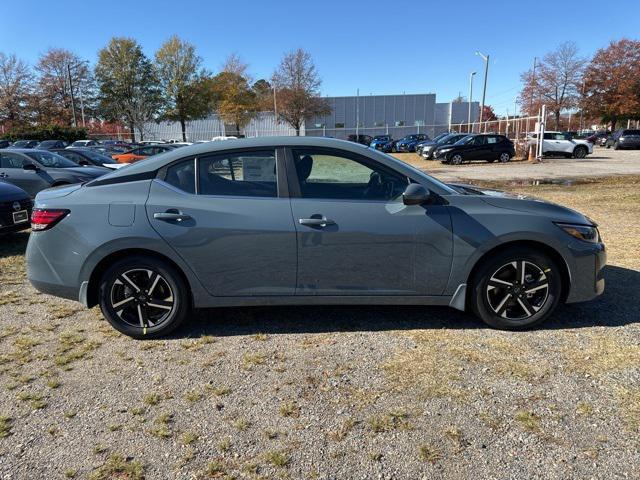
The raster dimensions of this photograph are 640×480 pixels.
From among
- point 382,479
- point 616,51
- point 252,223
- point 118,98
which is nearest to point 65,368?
point 252,223

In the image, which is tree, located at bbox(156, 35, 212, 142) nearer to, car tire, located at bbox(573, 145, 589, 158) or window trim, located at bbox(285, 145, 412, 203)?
car tire, located at bbox(573, 145, 589, 158)

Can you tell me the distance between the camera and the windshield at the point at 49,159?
10.8 metres

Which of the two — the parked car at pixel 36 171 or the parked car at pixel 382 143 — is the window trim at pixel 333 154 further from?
the parked car at pixel 382 143

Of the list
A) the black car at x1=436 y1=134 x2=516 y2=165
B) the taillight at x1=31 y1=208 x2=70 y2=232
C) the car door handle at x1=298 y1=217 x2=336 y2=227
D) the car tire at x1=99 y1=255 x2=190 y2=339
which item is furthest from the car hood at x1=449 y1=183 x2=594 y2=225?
the black car at x1=436 y1=134 x2=516 y2=165

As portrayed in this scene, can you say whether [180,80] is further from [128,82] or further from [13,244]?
[13,244]

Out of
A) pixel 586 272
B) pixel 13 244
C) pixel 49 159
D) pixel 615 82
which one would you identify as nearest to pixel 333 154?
pixel 586 272

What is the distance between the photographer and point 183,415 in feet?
9.43

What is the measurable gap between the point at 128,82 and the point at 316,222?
52.5m

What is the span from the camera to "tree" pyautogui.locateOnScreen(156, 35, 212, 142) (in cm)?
4881

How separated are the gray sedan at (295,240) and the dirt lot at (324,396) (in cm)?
33

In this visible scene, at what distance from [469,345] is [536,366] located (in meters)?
0.50

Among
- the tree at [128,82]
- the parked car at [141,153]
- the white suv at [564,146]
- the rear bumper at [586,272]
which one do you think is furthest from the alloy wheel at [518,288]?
the tree at [128,82]

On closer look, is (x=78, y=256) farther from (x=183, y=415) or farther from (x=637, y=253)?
(x=637, y=253)

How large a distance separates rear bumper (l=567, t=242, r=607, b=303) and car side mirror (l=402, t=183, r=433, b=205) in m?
1.30
